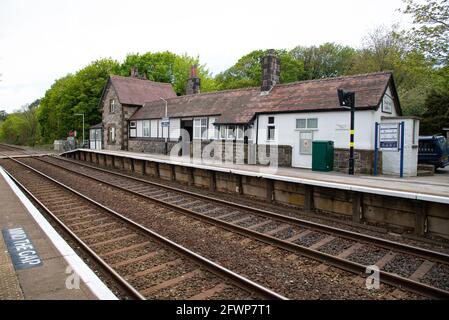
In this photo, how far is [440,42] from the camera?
56.5 feet

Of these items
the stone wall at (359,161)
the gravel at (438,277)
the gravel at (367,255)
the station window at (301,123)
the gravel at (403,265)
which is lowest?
the gravel at (438,277)

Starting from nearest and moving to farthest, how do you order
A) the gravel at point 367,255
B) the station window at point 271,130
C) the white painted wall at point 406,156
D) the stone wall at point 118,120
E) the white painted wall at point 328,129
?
the gravel at point 367,255 → the white painted wall at point 406,156 → the white painted wall at point 328,129 → the station window at point 271,130 → the stone wall at point 118,120

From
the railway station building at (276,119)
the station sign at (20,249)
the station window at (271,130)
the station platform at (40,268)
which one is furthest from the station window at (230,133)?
the station sign at (20,249)

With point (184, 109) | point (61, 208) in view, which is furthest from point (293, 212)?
point (184, 109)

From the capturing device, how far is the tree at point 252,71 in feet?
167

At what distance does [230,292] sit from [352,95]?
38.8 ft

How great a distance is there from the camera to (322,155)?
1595cm

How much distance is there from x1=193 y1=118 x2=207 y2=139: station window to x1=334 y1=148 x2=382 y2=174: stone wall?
1124 cm

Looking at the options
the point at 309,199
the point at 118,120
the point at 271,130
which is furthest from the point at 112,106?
the point at 309,199

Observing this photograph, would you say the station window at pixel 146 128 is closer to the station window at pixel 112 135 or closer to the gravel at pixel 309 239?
the station window at pixel 112 135

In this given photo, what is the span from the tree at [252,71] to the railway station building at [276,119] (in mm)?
22355

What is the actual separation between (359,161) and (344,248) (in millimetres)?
9444

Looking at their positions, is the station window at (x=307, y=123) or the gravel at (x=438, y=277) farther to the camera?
the station window at (x=307, y=123)
